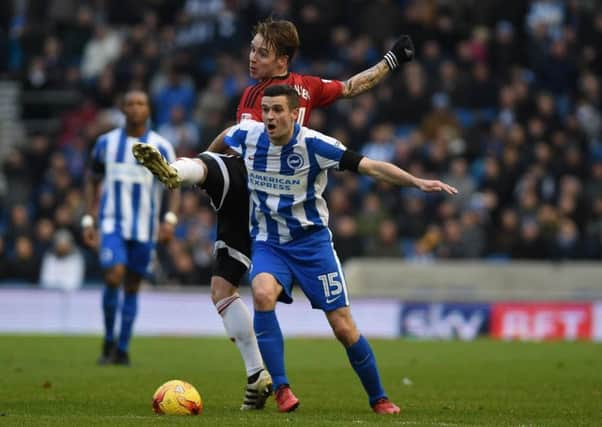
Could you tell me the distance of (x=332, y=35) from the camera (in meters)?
25.8

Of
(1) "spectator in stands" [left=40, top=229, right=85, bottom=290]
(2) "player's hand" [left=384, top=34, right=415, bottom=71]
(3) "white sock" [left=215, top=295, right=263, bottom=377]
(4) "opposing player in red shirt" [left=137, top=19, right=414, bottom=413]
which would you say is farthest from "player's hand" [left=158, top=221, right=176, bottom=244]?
(1) "spectator in stands" [left=40, top=229, right=85, bottom=290]

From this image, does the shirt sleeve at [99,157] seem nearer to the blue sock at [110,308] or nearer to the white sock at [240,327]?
the blue sock at [110,308]

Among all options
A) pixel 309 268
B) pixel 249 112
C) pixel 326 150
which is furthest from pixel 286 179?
pixel 249 112

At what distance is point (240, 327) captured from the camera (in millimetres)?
9539

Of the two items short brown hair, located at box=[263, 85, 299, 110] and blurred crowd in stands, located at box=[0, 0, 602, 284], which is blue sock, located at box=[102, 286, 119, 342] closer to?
short brown hair, located at box=[263, 85, 299, 110]

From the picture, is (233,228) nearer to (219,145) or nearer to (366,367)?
(219,145)

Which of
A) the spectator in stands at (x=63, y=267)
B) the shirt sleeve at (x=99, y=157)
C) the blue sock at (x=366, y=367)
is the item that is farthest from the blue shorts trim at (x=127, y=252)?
the spectator in stands at (x=63, y=267)

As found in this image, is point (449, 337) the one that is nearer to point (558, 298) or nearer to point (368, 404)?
point (558, 298)

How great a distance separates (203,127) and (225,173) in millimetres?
15551

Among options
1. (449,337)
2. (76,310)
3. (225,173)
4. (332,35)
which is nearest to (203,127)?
(332,35)

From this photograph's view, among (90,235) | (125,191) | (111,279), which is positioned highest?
(125,191)

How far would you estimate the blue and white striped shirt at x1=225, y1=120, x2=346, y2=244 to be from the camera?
884 centimetres

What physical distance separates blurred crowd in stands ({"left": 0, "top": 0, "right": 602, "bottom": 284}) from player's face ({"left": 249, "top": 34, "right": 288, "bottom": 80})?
11.7m

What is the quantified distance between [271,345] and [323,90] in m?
2.15
